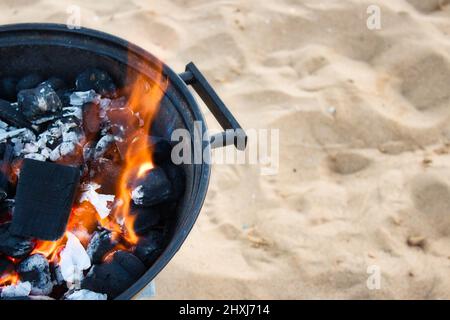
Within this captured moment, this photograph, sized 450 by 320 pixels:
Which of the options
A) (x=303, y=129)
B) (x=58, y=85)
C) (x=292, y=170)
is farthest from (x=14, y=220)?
(x=303, y=129)

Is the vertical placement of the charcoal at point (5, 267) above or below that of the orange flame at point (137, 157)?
below

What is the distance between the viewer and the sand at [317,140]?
2.13 metres

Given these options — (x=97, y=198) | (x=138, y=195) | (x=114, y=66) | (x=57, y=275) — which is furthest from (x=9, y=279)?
(x=114, y=66)

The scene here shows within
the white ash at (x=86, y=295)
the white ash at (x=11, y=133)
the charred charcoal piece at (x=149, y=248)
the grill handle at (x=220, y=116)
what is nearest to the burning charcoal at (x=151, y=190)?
the charred charcoal piece at (x=149, y=248)

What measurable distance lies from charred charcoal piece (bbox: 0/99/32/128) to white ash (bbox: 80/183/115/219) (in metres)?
0.38

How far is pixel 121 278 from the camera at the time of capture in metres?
1.49

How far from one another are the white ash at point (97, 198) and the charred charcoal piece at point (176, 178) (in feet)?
0.73

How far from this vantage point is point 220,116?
168 centimetres

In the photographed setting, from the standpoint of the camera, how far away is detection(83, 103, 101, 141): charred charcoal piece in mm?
1850

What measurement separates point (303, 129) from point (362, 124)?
1.06ft

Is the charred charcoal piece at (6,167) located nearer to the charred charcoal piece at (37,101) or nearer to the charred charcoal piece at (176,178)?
the charred charcoal piece at (37,101)

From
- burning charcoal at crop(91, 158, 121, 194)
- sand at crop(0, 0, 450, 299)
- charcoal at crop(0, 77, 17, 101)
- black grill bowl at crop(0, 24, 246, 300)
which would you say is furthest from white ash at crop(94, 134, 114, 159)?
sand at crop(0, 0, 450, 299)

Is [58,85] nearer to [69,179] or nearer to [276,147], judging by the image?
[69,179]
